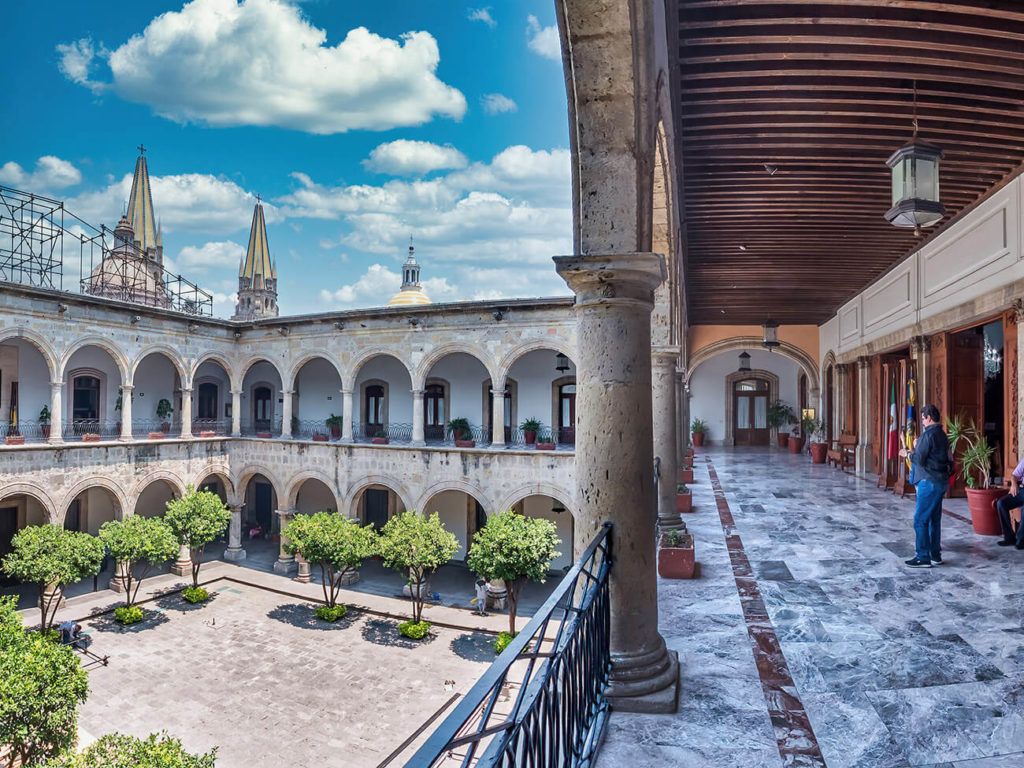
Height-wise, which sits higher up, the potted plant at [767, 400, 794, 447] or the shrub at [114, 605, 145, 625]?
the potted plant at [767, 400, 794, 447]

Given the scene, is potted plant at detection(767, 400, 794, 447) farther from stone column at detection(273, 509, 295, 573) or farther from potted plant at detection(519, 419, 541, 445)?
stone column at detection(273, 509, 295, 573)

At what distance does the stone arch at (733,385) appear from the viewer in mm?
26438

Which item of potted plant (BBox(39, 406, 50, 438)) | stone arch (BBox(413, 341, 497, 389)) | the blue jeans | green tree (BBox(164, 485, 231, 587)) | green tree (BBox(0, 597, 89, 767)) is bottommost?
green tree (BBox(0, 597, 89, 767))

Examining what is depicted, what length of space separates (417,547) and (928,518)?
10927 mm

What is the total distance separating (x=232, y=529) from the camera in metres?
20.5

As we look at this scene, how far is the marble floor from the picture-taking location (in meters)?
2.82

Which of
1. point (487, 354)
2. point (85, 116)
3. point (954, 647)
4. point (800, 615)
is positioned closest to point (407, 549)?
point (487, 354)

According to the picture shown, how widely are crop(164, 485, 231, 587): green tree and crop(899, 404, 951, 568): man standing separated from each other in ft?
54.3

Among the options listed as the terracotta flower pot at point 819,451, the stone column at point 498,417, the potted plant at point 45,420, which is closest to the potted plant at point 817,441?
the terracotta flower pot at point 819,451

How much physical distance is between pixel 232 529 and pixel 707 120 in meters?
19.7

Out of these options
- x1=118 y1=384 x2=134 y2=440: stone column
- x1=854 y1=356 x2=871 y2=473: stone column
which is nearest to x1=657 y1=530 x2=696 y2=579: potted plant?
x1=854 y1=356 x2=871 y2=473: stone column

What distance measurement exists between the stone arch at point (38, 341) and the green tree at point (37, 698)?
31.2 feet

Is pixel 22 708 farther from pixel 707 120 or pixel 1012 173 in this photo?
pixel 1012 173

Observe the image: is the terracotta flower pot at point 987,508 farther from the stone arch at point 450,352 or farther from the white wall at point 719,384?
the white wall at point 719,384
